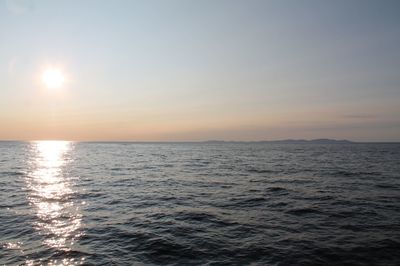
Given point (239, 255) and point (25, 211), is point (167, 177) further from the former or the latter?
point (239, 255)

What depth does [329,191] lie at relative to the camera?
2911 centimetres

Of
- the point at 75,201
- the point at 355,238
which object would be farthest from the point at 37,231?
the point at 355,238

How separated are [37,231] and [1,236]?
1631 mm

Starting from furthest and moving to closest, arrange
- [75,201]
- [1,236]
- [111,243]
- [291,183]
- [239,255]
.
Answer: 1. [291,183]
2. [75,201]
3. [1,236]
4. [111,243]
5. [239,255]

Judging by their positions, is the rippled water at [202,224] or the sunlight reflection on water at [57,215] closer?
the rippled water at [202,224]

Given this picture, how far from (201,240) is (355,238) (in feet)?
24.6

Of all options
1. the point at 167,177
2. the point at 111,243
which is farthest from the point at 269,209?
the point at 167,177

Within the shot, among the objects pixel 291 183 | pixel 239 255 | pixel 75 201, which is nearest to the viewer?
pixel 239 255

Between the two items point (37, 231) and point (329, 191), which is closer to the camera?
point (37, 231)

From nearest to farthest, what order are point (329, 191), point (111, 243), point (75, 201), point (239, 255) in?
point (239, 255) < point (111, 243) < point (75, 201) < point (329, 191)

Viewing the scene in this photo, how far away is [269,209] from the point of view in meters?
22.0

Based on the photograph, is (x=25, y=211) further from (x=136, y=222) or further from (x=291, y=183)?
(x=291, y=183)

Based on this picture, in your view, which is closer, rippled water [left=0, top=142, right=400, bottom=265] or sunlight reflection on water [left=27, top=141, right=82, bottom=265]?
rippled water [left=0, top=142, right=400, bottom=265]

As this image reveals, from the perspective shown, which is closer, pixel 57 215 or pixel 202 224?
pixel 202 224
